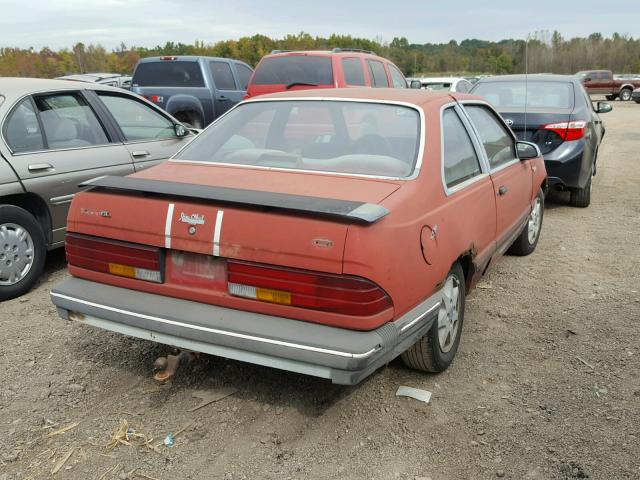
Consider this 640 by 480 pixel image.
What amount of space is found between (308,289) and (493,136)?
2.58 meters

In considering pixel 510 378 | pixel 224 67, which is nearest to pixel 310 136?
pixel 510 378

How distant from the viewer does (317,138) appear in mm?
3750

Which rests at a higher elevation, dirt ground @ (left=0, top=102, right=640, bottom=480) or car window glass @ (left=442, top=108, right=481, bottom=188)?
car window glass @ (left=442, top=108, right=481, bottom=188)

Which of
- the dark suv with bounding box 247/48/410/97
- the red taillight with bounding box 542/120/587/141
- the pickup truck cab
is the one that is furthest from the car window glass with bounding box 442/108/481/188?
the pickup truck cab

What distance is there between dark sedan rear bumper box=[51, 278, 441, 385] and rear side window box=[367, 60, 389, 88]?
292 inches

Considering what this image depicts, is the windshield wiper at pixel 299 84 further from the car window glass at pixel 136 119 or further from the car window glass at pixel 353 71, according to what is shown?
the car window glass at pixel 136 119

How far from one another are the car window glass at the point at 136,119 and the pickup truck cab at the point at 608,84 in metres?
36.1

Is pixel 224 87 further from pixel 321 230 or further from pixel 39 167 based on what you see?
pixel 321 230

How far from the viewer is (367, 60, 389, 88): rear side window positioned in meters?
10.0

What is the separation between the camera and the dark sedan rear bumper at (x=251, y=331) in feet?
8.75

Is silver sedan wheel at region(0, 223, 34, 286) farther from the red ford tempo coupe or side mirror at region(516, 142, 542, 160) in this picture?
side mirror at region(516, 142, 542, 160)

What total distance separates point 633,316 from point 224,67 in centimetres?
991

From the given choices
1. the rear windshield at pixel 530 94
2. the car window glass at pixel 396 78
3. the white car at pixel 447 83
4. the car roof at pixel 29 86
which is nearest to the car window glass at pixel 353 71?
the car window glass at pixel 396 78

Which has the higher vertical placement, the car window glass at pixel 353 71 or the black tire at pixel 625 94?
the car window glass at pixel 353 71
